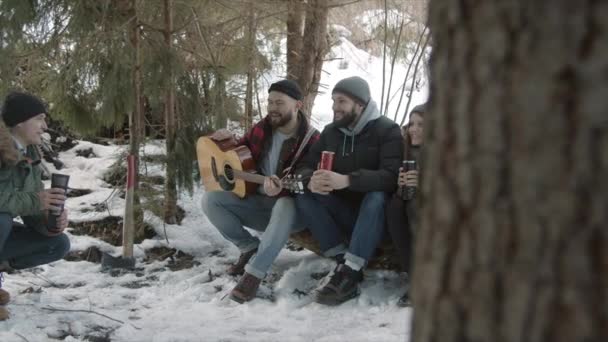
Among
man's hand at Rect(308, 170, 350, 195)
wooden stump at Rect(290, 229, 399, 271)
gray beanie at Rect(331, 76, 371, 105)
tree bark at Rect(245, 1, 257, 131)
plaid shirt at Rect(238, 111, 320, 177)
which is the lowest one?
wooden stump at Rect(290, 229, 399, 271)

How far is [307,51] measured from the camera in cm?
621

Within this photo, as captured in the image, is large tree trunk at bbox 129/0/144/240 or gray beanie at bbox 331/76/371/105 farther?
large tree trunk at bbox 129/0/144/240

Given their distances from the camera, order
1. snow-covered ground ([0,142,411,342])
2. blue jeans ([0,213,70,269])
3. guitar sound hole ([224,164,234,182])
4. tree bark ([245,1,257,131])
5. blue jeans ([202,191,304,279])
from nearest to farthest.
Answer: snow-covered ground ([0,142,411,342]) → blue jeans ([0,213,70,269]) → blue jeans ([202,191,304,279]) → guitar sound hole ([224,164,234,182]) → tree bark ([245,1,257,131])

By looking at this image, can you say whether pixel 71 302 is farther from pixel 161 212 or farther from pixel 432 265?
pixel 432 265

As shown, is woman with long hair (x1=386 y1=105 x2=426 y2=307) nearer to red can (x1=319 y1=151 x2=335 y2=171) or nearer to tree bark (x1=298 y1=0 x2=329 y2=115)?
red can (x1=319 y1=151 x2=335 y2=171)

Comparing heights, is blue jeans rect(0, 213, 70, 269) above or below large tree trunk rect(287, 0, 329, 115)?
below

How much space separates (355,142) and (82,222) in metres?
2.55

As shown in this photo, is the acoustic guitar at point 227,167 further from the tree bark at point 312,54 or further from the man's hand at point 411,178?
the tree bark at point 312,54

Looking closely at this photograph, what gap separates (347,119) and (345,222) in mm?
635

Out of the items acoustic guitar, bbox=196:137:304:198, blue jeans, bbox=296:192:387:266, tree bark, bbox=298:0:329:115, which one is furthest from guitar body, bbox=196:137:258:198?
tree bark, bbox=298:0:329:115

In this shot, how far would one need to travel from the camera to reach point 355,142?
404 cm

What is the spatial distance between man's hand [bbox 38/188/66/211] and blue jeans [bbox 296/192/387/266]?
54.4 inches

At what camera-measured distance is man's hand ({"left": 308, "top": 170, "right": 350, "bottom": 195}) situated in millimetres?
3801

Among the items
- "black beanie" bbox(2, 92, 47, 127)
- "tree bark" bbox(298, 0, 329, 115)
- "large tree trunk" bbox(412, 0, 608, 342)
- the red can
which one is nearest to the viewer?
"large tree trunk" bbox(412, 0, 608, 342)
